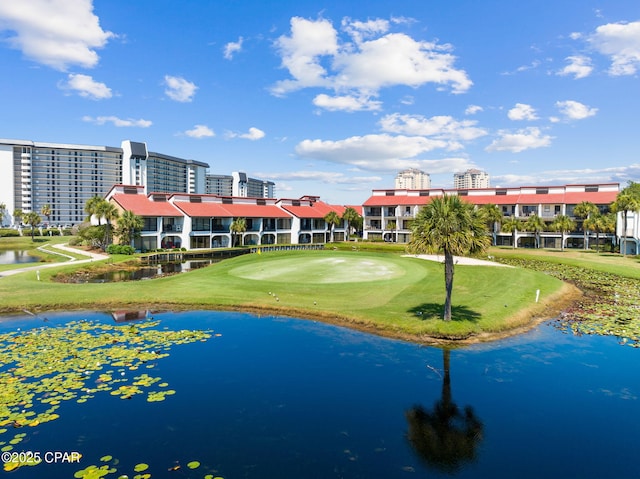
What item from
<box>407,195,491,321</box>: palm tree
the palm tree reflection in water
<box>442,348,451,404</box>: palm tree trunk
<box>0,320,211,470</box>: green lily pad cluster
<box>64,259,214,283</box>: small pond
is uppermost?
<box>407,195,491,321</box>: palm tree

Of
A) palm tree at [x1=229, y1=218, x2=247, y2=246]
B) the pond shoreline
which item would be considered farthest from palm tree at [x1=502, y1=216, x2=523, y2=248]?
palm tree at [x1=229, y1=218, x2=247, y2=246]

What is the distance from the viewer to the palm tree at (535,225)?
284 feet

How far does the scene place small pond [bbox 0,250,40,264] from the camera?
64.8 m

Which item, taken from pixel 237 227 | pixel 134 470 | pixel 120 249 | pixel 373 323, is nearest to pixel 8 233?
pixel 120 249

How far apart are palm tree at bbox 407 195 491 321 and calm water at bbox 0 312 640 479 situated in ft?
20.8

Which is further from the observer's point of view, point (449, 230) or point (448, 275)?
point (448, 275)

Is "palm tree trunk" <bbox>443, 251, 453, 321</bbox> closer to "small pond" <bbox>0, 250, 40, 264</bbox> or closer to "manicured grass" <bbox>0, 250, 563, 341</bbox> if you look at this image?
"manicured grass" <bbox>0, 250, 563, 341</bbox>

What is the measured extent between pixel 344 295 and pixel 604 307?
22750mm

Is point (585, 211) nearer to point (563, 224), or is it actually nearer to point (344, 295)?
point (563, 224)

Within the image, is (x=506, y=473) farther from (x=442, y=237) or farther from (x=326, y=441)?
(x=442, y=237)

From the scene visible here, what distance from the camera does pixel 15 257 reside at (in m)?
70.8

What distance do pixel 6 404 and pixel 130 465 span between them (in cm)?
747

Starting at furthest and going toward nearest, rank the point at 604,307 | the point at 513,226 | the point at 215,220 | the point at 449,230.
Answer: the point at 513,226 < the point at 215,220 < the point at 604,307 < the point at 449,230

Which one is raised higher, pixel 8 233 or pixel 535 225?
pixel 535 225
